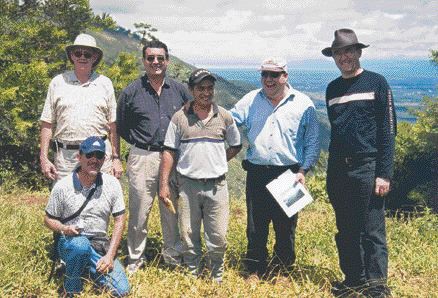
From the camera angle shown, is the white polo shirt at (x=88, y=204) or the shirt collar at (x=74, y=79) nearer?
the white polo shirt at (x=88, y=204)

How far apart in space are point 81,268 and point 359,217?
254cm

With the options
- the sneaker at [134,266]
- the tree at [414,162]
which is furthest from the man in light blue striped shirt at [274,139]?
the tree at [414,162]

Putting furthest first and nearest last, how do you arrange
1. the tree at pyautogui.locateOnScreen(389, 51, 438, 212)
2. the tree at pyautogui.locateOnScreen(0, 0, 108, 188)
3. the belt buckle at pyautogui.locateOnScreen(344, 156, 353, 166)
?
the tree at pyautogui.locateOnScreen(389, 51, 438, 212)
the tree at pyautogui.locateOnScreen(0, 0, 108, 188)
the belt buckle at pyautogui.locateOnScreen(344, 156, 353, 166)

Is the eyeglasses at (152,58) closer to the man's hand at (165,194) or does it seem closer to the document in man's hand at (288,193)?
the man's hand at (165,194)

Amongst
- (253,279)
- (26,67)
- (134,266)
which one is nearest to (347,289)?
(253,279)

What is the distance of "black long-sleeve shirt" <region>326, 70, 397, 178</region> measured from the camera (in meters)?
4.24

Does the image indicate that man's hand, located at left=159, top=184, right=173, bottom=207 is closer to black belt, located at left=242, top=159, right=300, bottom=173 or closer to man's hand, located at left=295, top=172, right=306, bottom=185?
black belt, located at left=242, top=159, right=300, bottom=173

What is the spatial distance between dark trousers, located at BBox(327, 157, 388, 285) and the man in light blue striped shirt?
0.35 metres

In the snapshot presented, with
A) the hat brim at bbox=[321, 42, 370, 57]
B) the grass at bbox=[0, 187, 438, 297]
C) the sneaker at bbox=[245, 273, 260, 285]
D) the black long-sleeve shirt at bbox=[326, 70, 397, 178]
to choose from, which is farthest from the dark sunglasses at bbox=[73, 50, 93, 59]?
the sneaker at bbox=[245, 273, 260, 285]

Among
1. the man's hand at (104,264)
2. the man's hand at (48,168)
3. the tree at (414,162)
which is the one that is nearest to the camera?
the man's hand at (104,264)

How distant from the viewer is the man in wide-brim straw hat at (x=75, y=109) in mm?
4652

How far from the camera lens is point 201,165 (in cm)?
454

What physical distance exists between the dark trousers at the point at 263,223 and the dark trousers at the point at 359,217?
516mm

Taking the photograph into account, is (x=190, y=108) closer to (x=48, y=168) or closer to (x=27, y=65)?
(x=48, y=168)
